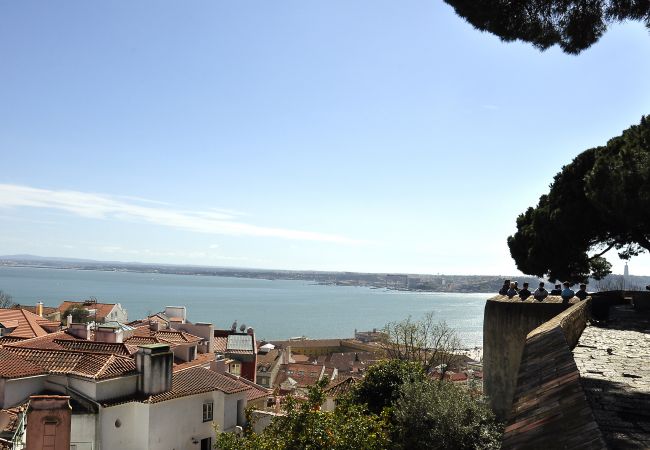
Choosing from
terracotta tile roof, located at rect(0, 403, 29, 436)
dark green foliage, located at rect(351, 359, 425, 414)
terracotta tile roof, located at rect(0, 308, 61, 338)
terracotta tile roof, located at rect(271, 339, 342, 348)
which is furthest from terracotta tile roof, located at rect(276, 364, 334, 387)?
terracotta tile roof, located at rect(0, 403, 29, 436)

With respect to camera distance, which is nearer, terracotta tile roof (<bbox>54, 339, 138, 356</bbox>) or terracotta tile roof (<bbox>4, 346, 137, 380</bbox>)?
terracotta tile roof (<bbox>4, 346, 137, 380</bbox>)

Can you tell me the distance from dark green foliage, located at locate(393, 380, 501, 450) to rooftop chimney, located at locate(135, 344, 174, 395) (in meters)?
8.25

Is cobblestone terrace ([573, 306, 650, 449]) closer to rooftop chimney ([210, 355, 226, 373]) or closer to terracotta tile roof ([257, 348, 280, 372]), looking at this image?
rooftop chimney ([210, 355, 226, 373])

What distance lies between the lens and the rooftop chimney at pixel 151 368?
55.3 feet

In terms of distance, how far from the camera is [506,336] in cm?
1378

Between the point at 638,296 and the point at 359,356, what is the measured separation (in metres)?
55.3

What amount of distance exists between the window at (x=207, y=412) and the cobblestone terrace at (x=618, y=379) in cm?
1265

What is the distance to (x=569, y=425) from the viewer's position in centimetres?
278

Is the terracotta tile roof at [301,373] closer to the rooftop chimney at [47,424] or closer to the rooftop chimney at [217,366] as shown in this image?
the rooftop chimney at [217,366]

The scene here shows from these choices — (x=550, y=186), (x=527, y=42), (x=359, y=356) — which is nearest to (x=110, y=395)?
(x=527, y=42)

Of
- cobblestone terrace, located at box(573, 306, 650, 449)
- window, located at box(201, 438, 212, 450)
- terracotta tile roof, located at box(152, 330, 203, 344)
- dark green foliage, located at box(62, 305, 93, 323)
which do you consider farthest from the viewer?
dark green foliage, located at box(62, 305, 93, 323)

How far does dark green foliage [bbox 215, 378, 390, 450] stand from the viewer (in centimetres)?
955

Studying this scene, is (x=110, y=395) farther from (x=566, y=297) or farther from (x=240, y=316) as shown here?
(x=240, y=316)

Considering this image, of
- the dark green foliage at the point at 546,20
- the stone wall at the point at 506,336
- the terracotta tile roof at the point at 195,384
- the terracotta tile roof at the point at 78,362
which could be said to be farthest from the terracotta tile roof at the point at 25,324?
the dark green foliage at the point at 546,20
